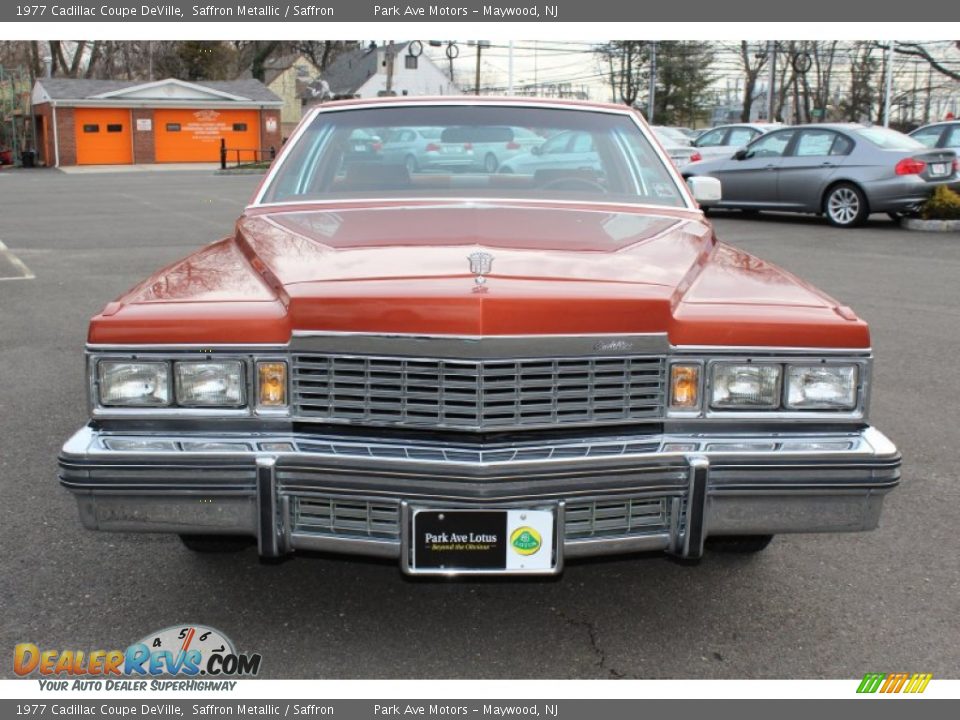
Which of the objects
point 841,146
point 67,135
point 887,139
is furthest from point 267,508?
point 67,135

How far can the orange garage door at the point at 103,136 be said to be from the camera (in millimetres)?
46156

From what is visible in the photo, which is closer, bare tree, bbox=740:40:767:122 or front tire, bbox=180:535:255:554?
front tire, bbox=180:535:255:554

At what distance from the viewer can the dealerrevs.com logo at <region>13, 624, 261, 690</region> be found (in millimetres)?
2754

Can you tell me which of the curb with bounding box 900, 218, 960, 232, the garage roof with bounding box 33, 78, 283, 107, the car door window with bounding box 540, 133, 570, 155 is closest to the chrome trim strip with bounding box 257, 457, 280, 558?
the car door window with bounding box 540, 133, 570, 155

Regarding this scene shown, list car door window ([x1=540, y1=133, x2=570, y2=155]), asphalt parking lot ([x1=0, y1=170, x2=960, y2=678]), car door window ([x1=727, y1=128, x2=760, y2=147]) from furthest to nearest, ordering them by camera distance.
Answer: car door window ([x1=727, y1=128, x2=760, y2=147])
car door window ([x1=540, y1=133, x2=570, y2=155])
asphalt parking lot ([x1=0, y1=170, x2=960, y2=678])

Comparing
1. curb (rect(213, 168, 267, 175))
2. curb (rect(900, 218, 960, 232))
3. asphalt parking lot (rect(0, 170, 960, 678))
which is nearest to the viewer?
asphalt parking lot (rect(0, 170, 960, 678))

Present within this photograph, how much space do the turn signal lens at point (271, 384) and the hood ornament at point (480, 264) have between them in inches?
23.0

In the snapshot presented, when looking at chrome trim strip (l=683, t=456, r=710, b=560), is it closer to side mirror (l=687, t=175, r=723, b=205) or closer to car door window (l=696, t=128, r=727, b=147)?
side mirror (l=687, t=175, r=723, b=205)

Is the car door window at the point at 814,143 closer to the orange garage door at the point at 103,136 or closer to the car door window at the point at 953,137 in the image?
the car door window at the point at 953,137

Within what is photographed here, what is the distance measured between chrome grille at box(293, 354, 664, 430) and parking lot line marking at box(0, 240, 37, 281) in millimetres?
8341

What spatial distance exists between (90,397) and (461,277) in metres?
1.09

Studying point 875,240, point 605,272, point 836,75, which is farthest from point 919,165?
point 836,75

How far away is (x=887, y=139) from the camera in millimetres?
14203
